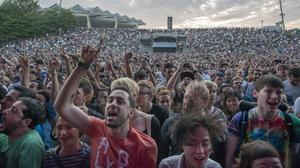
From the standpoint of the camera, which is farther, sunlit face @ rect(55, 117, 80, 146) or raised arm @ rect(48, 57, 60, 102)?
raised arm @ rect(48, 57, 60, 102)

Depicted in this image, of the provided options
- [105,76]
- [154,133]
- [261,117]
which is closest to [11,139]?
[154,133]

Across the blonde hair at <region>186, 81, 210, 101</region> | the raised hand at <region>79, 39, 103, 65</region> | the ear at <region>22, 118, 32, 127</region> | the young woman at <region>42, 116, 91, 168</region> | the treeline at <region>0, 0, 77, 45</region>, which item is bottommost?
the young woman at <region>42, 116, 91, 168</region>

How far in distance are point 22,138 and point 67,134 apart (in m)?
0.37

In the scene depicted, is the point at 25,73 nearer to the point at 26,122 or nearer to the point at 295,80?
the point at 26,122

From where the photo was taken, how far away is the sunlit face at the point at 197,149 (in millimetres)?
2967

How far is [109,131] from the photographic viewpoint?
11.1 ft

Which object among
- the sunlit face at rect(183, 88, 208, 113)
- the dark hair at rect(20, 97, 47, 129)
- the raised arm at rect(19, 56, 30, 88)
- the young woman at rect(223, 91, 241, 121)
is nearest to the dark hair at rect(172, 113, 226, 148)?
the sunlit face at rect(183, 88, 208, 113)

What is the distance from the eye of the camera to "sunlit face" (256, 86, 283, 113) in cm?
377

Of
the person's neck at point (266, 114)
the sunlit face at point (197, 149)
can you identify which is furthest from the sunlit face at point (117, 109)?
the person's neck at point (266, 114)

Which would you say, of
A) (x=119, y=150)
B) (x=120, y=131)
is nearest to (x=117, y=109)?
(x=120, y=131)

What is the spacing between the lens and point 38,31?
204ft

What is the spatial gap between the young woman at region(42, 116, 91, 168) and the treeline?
5697 centimetres

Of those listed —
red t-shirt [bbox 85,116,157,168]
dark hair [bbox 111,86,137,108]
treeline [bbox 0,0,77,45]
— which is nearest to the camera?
red t-shirt [bbox 85,116,157,168]

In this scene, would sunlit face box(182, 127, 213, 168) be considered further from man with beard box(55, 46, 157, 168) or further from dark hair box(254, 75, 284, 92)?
dark hair box(254, 75, 284, 92)
